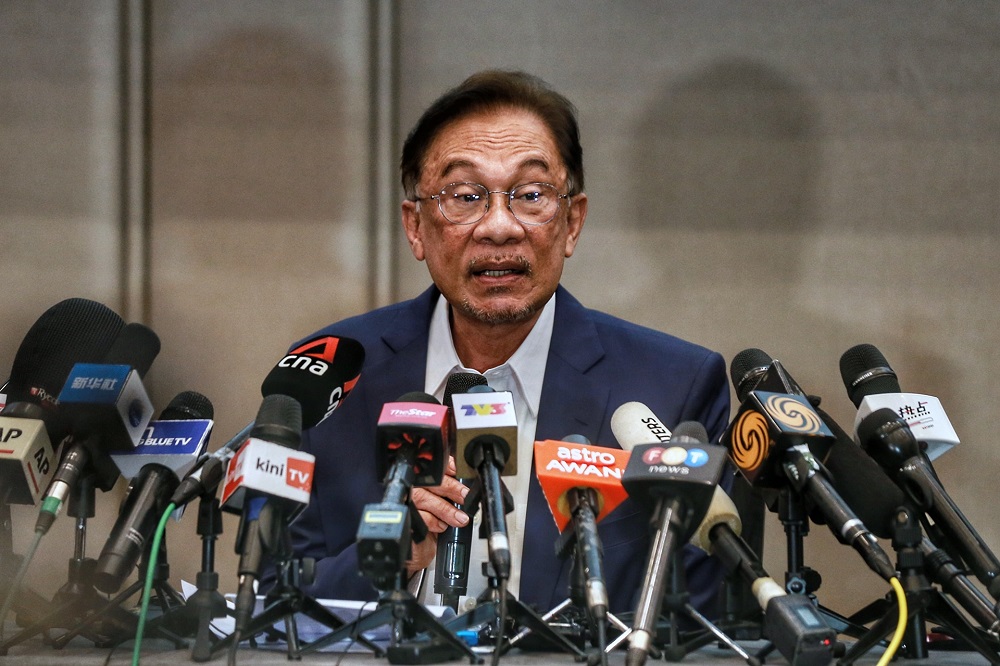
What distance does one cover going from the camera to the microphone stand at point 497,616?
56.0 inches

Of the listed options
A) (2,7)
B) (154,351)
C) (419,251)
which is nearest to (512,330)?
(419,251)

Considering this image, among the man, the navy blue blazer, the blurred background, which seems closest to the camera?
the navy blue blazer

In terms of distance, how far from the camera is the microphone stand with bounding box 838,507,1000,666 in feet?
4.67

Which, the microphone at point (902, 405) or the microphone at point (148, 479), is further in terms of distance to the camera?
the microphone at point (902, 405)

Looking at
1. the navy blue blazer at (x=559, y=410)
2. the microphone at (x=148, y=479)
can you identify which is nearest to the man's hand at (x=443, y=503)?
the microphone at (x=148, y=479)

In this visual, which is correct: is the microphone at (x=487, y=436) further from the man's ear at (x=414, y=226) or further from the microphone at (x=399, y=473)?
the man's ear at (x=414, y=226)

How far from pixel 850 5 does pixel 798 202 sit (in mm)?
677

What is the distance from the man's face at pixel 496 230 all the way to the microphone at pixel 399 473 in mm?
966

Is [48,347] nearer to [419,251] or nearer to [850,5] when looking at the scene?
[419,251]

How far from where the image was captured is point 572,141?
8.38 ft

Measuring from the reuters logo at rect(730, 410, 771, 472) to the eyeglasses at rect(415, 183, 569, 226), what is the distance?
0.98m

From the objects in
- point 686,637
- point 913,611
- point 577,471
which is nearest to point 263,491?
point 577,471

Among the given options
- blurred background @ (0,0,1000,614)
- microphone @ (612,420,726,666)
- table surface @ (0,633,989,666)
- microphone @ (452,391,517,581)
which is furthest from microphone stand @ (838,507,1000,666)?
blurred background @ (0,0,1000,614)

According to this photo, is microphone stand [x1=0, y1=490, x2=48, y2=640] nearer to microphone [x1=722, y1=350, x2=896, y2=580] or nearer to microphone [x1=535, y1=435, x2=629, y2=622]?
microphone [x1=535, y1=435, x2=629, y2=622]
